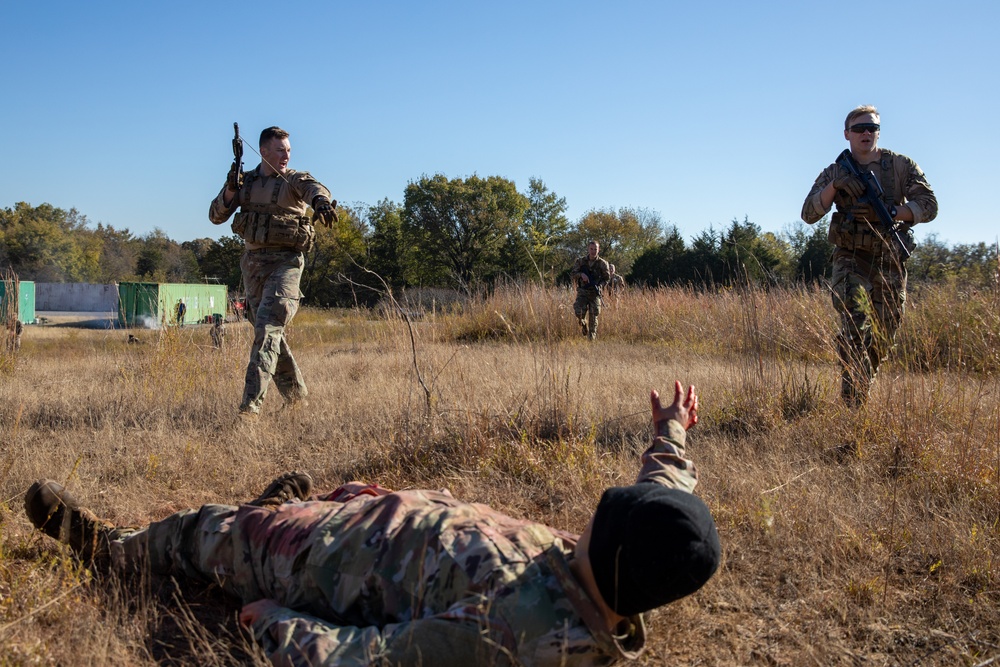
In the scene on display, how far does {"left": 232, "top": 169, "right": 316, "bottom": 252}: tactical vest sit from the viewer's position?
16.1ft

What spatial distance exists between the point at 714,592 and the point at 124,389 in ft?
15.3

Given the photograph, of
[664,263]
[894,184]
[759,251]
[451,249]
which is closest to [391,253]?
[451,249]

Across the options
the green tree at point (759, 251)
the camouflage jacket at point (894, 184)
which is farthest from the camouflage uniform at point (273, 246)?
the green tree at point (759, 251)

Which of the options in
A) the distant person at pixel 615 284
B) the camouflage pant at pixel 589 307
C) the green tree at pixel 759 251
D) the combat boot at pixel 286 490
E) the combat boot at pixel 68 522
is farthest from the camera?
the green tree at pixel 759 251

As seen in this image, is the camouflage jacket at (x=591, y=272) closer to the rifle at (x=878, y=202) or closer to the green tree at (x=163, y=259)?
the rifle at (x=878, y=202)

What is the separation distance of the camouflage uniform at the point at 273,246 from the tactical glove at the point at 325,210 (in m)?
0.06

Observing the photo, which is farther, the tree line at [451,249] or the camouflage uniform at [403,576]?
the tree line at [451,249]

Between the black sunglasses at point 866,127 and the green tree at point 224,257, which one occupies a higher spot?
the green tree at point 224,257

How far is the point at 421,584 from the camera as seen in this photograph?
6.17ft

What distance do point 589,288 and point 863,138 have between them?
7484 mm

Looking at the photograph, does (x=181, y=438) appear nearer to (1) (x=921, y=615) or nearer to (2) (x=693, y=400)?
(2) (x=693, y=400)

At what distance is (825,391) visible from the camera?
4215 millimetres

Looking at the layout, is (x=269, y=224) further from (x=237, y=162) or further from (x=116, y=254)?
(x=116, y=254)

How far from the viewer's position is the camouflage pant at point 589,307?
11859 millimetres
